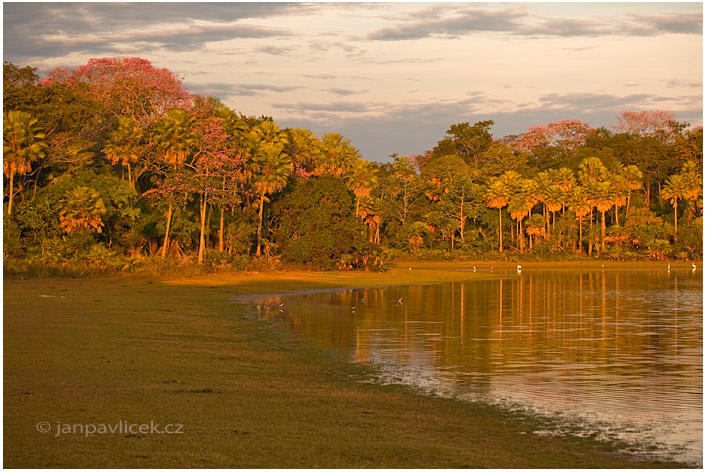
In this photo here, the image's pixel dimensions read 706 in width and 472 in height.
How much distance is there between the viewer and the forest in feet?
132

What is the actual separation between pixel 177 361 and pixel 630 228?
236 ft

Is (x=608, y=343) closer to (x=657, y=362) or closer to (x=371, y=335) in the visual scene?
(x=657, y=362)

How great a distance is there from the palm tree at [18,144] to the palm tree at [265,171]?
50.1 feet

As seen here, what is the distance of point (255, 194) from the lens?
53906 mm

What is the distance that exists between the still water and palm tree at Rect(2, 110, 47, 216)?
48.0 feet

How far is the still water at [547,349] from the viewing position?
11.8m

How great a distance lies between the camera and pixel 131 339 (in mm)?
17812

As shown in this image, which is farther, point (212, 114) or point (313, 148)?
point (313, 148)

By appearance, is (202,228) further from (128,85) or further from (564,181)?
(564,181)

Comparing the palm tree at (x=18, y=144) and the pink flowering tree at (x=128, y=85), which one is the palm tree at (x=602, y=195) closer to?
the pink flowering tree at (x=128, y=85)

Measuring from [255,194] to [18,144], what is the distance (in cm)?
1883

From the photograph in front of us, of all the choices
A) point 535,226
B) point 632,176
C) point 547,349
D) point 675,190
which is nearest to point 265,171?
point 547,349

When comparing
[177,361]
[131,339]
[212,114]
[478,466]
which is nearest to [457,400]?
[478,466]

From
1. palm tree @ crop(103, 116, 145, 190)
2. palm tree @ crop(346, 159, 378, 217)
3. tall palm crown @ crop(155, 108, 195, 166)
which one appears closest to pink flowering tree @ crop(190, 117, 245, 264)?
tall palm crown @ crop(155, 108, 195, 166)
